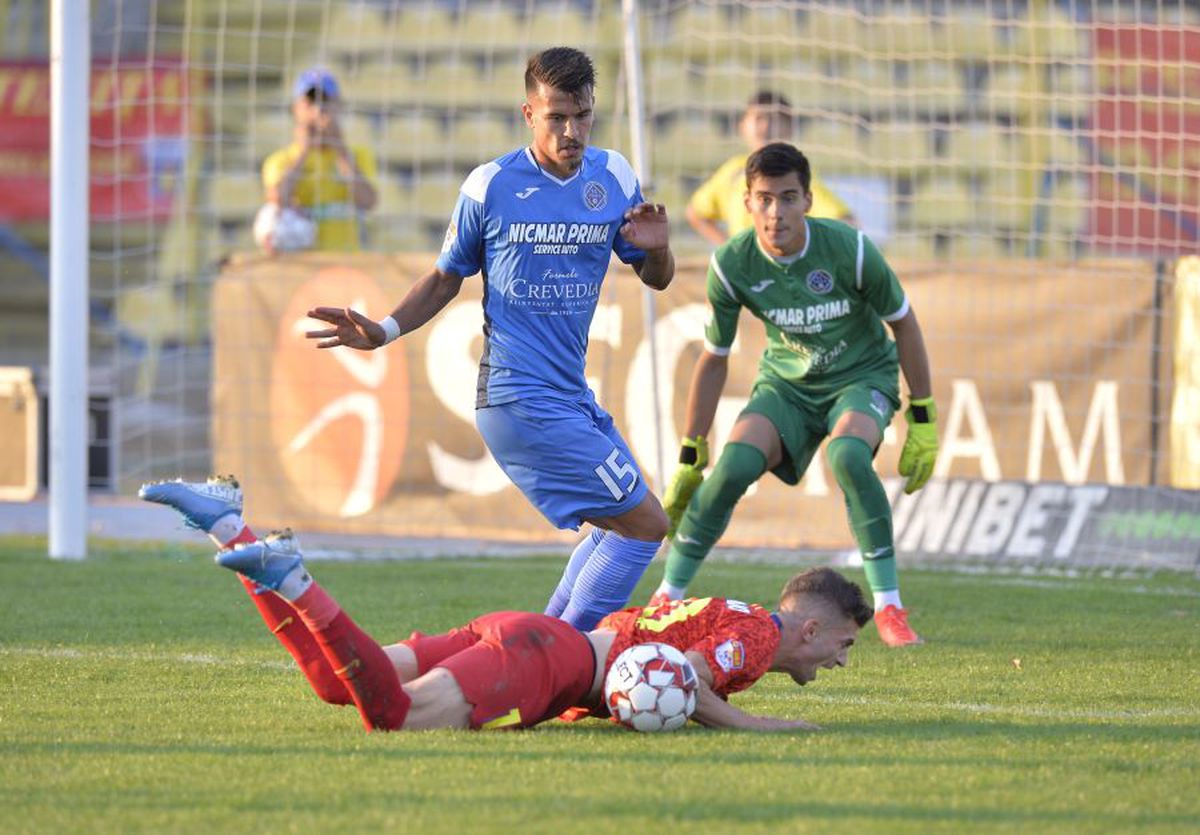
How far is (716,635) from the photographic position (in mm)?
5395

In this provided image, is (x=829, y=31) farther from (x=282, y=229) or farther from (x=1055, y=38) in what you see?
(x=282, y=229)

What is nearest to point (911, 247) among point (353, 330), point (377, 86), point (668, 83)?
point (668, 83)

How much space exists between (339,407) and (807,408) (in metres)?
4.71

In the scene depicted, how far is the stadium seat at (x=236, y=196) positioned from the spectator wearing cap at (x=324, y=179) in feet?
12.8

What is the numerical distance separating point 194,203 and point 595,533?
10.7 meters

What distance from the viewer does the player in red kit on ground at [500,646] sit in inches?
195

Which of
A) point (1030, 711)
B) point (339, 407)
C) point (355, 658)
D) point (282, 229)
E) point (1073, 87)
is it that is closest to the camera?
point (355, 658)

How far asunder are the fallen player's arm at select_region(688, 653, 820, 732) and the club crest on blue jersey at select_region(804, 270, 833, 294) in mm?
2920

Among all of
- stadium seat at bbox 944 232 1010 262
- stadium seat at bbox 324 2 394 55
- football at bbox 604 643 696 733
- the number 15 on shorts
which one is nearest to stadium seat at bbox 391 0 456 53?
stadium seat at bbox 324 2 394 55

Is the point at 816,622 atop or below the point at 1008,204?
below

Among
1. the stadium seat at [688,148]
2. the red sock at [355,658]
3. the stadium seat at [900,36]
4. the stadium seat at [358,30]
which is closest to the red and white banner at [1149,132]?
the stadium seat at [900,36]

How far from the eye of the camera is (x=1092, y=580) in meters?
10.1

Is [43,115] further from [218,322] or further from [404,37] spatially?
[218,322]

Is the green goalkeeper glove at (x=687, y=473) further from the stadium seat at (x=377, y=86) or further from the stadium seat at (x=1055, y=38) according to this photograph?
the stadium seat at (x=377, y=86)
